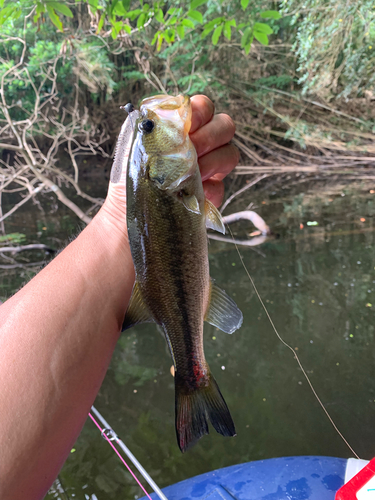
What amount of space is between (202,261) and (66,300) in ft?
1.46

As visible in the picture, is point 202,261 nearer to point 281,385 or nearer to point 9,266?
point 281,385

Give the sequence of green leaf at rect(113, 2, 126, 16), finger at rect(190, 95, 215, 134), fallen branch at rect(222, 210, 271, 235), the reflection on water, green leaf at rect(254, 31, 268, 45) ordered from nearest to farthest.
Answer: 1. finger at rect(190, 95, 215, 134)
2. the reflection on water
3. green leaf at rect(254, 31, 268, 45)
4. green leaf at rect(113, 2, 126, 16)
5. fallen branch at rect(222, 210, 271, 235)

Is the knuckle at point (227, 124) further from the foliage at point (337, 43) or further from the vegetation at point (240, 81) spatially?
the foliage at point (337, 43)

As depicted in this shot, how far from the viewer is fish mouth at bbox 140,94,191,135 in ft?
3.47

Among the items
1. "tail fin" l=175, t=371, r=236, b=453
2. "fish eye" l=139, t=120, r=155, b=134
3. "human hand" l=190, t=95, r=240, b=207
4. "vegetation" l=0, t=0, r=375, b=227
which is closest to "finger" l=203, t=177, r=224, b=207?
"human hand" l=190, t=95, r=240, b=207

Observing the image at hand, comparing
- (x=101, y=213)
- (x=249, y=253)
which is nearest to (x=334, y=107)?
(x=249, y=253)

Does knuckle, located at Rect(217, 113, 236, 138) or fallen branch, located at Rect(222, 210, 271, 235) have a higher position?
knuckle, located at Rect(217, 113, 236, 138)

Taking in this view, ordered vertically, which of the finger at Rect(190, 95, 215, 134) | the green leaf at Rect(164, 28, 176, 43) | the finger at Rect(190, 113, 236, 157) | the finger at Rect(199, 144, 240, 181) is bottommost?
the finger at Rect(199, 144, 240, 181)

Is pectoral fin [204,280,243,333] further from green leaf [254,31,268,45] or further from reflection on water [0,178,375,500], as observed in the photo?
green leaf [254,31,268,45]

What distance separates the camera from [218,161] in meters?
1.35

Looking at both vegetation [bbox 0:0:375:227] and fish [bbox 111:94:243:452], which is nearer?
fish [bbox 111:94:243:452]

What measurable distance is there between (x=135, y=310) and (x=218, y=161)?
0.67 m

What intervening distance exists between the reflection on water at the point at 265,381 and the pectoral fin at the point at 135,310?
7.03 ft

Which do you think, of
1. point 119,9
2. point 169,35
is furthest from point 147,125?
point 169,35
